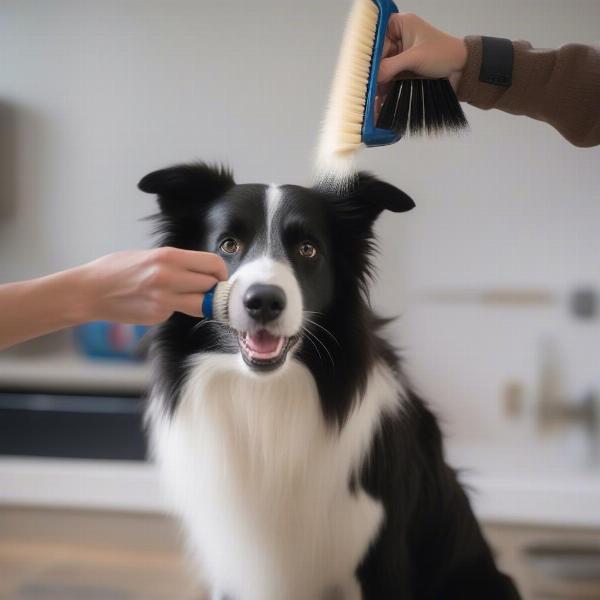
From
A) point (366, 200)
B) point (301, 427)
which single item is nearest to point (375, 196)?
point (366, 200)

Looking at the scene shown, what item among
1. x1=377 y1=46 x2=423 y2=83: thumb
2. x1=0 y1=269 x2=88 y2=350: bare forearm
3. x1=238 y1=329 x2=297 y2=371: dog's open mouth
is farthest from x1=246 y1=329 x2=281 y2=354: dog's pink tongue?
x1=377 y1=46 x2=423 y2=83: thumb

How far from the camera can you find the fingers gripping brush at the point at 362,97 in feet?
3.72

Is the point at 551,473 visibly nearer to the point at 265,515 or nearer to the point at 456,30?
the point at 265,515

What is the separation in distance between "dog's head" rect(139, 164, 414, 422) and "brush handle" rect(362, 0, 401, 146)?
0.40 ft

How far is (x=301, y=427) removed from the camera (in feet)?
4.28

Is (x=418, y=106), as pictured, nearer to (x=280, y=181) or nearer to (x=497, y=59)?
(x=497, y=59)

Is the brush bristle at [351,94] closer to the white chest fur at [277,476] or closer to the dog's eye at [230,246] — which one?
the dog's eye at [230,246]

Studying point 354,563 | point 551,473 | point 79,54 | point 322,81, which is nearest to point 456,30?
point 322,81

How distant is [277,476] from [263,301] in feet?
1.51

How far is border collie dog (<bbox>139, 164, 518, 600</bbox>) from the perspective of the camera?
4.15ft

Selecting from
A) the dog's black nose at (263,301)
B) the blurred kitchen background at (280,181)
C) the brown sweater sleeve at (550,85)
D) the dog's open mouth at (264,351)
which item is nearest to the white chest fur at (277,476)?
the dog's open mouth at (264,351)

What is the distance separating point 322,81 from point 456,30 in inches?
18.7

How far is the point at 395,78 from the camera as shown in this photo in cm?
121

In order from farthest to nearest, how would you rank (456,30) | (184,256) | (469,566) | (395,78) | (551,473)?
(551,473), (456,30), (469,566), (395,78), (184,256)
